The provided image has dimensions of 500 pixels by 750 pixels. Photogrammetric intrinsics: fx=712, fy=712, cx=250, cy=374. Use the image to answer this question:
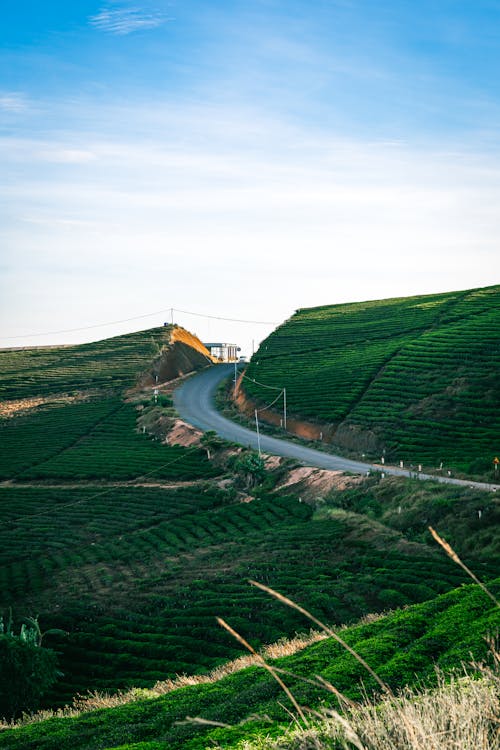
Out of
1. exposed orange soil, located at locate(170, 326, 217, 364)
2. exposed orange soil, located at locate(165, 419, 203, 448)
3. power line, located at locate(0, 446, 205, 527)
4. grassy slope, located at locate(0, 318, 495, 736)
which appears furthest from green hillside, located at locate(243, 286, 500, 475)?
exposed orange soil, located at locate(170, 326, 217, 364)

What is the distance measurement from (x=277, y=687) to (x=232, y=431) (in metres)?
49.4

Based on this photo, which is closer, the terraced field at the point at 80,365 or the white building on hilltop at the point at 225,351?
the terraced field at the point at 80,365

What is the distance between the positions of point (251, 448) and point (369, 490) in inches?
638

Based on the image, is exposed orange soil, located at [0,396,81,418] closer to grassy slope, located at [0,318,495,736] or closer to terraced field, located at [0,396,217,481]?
terraced field, located at [0,396,217,481]

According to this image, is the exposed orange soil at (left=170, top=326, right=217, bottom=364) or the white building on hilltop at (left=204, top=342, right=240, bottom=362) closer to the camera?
the exposed orange soil at (left=170, top=326, right=217, bottom=364)

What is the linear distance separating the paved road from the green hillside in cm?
315

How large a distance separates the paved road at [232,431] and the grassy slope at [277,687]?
21.6 metres

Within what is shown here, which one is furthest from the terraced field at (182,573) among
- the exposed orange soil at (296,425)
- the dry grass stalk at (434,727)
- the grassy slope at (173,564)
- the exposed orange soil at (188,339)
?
the exposed orange soil at (188,339)

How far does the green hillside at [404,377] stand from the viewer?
5000 centimetres

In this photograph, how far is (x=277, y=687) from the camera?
13.4 meters

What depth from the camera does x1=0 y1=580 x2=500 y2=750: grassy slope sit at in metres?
11.9

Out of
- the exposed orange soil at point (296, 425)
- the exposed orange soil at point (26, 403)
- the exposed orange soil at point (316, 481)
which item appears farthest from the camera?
the exposed orange soil at point (26, 403)

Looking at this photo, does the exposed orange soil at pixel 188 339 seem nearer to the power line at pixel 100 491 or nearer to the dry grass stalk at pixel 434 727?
the power line at pixel 100 491

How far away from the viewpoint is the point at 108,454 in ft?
199
